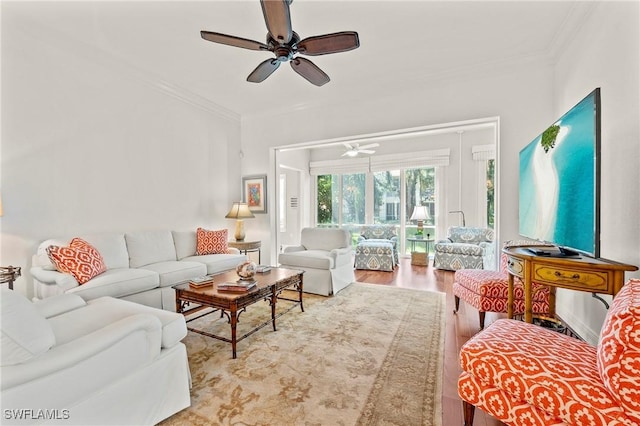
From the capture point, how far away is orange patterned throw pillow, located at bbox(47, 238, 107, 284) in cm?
255

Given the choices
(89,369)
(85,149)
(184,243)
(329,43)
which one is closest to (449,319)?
(329,43)

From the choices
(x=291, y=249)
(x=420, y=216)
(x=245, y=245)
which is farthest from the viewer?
(x=420, y=216)

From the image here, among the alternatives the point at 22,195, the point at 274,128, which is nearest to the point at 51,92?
the point at 22,195

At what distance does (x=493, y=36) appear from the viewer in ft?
9.43

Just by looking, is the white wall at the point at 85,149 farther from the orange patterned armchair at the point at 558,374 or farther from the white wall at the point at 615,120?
the white wall at the point at 615,120

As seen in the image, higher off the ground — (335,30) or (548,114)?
(335,30)

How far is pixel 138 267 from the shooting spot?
335 centimetres

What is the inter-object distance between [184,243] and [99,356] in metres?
2.94

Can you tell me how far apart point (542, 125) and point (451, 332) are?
257 centimetres

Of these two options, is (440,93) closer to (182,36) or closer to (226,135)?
(182,36)

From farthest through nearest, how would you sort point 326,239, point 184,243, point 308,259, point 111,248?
1. point 326,239
2. point 184,243
3. point 308,259
4. point 111,248

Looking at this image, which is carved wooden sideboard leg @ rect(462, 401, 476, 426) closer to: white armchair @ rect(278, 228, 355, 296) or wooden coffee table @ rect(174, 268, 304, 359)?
wooden coffee table @ rect(174, 268, 304, 359)

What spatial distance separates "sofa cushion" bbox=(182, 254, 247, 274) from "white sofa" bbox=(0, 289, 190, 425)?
1.89 meters

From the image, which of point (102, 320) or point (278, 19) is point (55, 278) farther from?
point (278, 19)
